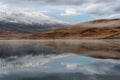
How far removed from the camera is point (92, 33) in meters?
200

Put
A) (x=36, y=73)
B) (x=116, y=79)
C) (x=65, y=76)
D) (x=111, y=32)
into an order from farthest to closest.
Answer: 1. (x=111, y=32)
2. (x=36, y=73)
3. (x=65, y=76)
4. (x=116, y=79)

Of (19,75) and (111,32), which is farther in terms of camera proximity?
(111,32)

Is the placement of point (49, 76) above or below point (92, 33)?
above

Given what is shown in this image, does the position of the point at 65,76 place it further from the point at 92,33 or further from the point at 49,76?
the point at 92,33

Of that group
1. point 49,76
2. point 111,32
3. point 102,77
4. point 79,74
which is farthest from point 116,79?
point 111,32

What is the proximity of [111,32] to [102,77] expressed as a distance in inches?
6982

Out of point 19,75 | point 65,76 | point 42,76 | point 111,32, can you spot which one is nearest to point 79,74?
point 65,76

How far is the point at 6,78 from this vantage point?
1798cm

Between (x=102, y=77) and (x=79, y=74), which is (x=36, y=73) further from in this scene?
(x=102, y=77)

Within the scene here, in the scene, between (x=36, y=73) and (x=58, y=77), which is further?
(x=36, y=73)

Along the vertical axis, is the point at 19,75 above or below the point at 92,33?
above

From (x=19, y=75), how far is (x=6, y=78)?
142cm

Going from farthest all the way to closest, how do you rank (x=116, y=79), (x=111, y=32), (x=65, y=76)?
(x=111, y=32) < (x=65, y=76) < (x=116, y=79)

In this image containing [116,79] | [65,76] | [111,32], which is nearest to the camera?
[116,79]
